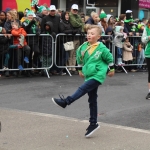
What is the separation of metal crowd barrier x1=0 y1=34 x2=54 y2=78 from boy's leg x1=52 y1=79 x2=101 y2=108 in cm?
617

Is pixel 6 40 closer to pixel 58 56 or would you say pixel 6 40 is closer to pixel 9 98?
pixel 58 56

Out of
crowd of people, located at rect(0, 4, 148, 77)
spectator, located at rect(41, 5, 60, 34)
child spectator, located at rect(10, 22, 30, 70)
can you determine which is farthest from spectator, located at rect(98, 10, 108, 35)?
child spectator, located at rect(10, 22, 30, 70)

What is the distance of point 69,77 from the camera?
1268 cm

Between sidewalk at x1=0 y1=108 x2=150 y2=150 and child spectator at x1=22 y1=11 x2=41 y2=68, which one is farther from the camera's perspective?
child spectator at x1=22 y1=11 x2=41 y2=68

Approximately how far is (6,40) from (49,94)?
9.11 ft

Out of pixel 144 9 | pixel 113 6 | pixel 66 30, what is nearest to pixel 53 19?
pixel 66 30

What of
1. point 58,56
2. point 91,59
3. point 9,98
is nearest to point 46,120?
point 91,59

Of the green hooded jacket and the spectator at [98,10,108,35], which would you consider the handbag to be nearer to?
the spectator at [98,10,108,35]

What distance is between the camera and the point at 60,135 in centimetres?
643

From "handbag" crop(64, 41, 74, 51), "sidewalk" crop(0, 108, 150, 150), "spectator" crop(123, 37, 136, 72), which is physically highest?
"handbag" crop(64, 41, 74, 51)

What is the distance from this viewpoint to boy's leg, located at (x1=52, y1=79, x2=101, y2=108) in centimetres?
614

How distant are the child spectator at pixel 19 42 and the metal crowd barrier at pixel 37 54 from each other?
12 centimetres

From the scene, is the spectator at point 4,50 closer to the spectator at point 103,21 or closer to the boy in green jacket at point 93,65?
the spectator at point 103,21

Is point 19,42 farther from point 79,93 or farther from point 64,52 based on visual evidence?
point 79,93
